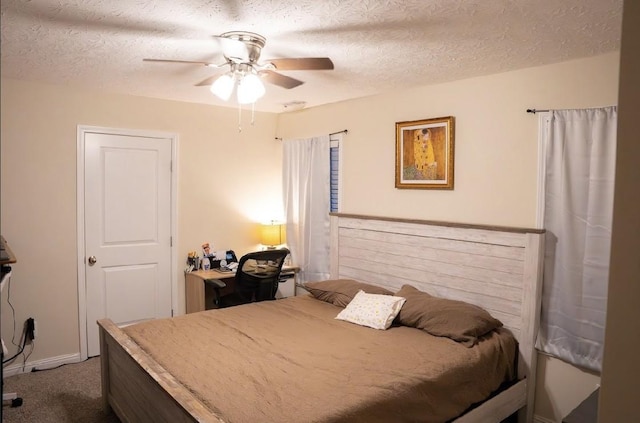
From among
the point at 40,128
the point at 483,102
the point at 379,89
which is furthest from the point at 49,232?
the point at 483,102

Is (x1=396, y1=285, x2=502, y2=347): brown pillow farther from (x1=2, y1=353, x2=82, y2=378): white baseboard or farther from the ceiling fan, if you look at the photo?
(x1=2, y1=353, x2=82, y2=378): white baseboard

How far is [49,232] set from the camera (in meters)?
3.68

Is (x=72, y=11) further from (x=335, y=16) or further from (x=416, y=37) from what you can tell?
(x=416, y=37)

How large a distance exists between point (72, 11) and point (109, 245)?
245 cm

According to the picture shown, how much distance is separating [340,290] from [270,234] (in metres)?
1.37

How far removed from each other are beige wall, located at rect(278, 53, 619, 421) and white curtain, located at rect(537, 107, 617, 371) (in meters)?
0.10

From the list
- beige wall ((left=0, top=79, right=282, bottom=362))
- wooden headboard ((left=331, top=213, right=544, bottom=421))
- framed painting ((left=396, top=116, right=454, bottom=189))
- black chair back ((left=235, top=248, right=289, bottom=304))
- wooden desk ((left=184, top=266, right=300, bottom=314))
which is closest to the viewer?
wooden headboard ((left=331, top=213, right=544, bottom=421))

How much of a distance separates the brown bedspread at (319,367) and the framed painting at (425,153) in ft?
3.85

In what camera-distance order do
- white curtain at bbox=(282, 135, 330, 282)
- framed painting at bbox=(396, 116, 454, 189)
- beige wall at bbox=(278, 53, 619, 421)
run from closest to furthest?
beige wall at bbox=(278, 53, 619, 421) < framed painting at bbox=(396, 116, 454, 189) < white curtain at bbox=(282, 135, 330, 282)

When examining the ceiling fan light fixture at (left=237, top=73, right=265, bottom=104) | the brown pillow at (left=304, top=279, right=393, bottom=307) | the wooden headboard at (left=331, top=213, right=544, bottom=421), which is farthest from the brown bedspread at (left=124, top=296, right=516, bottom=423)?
the ceiling fan light fixture at (left=237, top=73, right=265, bottom=104)

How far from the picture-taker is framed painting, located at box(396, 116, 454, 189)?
10.9 feet

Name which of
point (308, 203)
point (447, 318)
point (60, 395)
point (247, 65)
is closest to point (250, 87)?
point (247, 65)

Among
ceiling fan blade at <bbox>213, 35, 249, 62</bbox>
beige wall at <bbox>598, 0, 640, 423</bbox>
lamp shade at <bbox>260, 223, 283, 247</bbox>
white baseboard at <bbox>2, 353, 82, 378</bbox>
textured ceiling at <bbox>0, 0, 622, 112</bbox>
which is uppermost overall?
textured ceiling at <bbox>0, 0, 622, 112</bbox>

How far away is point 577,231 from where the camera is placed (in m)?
2.66
